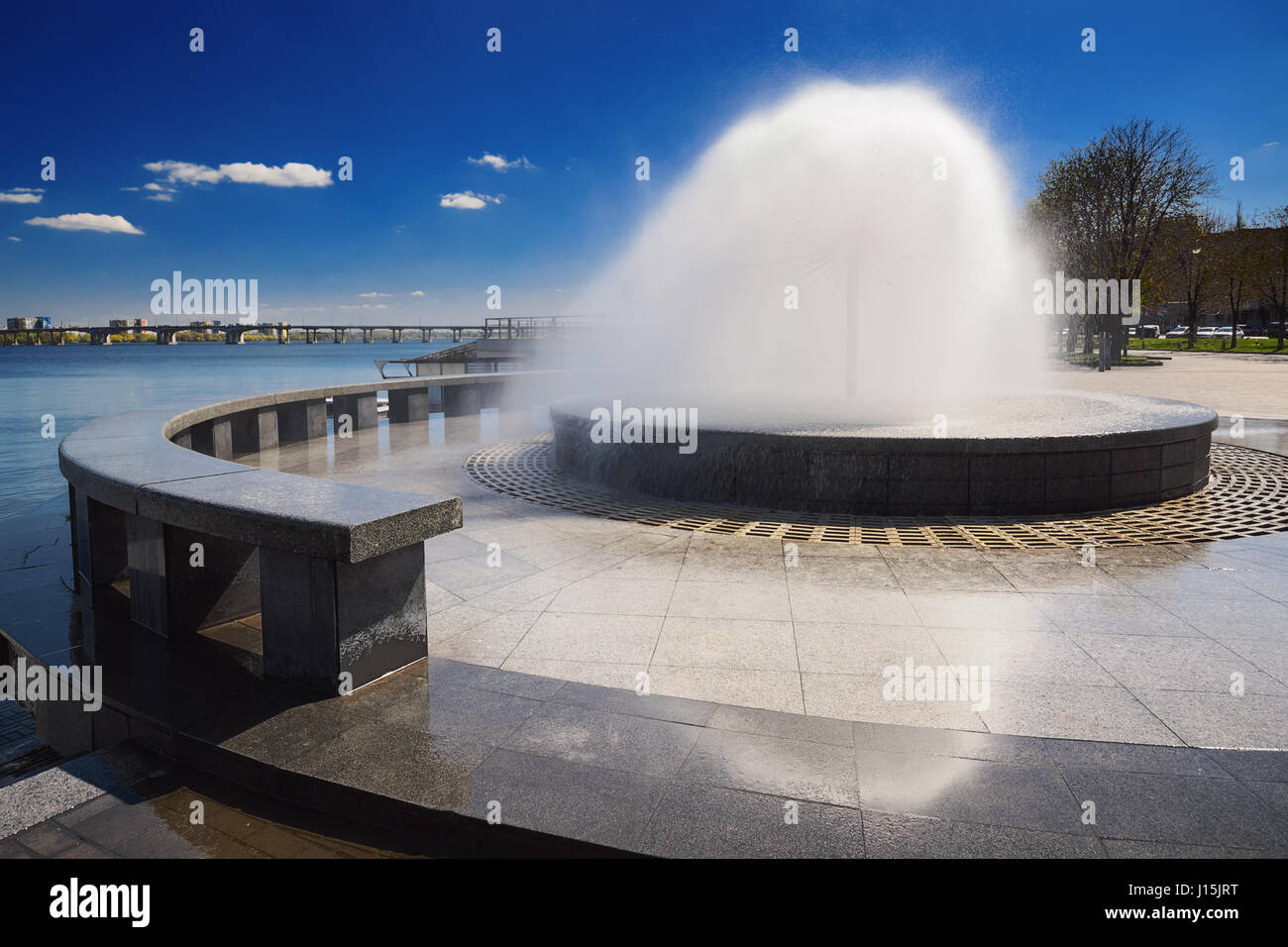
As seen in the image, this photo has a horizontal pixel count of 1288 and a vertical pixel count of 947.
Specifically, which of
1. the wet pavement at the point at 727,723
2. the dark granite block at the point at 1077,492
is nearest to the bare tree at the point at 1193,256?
the dark granite block at the point at 1077,492

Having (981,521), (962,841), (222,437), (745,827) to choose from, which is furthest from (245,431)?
(962,841)

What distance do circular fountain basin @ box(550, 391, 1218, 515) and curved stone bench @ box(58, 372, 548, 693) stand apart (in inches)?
197

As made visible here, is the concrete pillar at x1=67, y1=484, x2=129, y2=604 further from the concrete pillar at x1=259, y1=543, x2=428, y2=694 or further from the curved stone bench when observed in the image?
the concrete pillar at x1=259, y1=543, x2=428, y2=694

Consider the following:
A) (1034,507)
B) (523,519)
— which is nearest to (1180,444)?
(1034,507)

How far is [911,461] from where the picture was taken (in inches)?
320

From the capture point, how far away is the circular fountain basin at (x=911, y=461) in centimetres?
813

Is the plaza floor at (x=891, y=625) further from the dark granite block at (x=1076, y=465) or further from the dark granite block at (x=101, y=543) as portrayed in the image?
the dark granite block at (x=101, y=543)

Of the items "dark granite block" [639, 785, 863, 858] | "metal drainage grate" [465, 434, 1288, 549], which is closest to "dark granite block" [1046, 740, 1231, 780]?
"dark granite block" [639, 785, 863, 858]

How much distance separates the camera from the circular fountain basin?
26.7 feet

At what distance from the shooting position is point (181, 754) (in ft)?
11.7

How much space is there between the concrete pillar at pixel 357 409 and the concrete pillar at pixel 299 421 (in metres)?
0.67

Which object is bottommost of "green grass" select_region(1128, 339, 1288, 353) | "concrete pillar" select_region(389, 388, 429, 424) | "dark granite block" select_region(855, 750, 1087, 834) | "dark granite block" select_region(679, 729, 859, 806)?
"dark granite block" select_region(855, 750, 1087, 834)

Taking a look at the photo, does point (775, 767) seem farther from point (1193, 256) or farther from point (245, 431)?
point (1193, 256)
